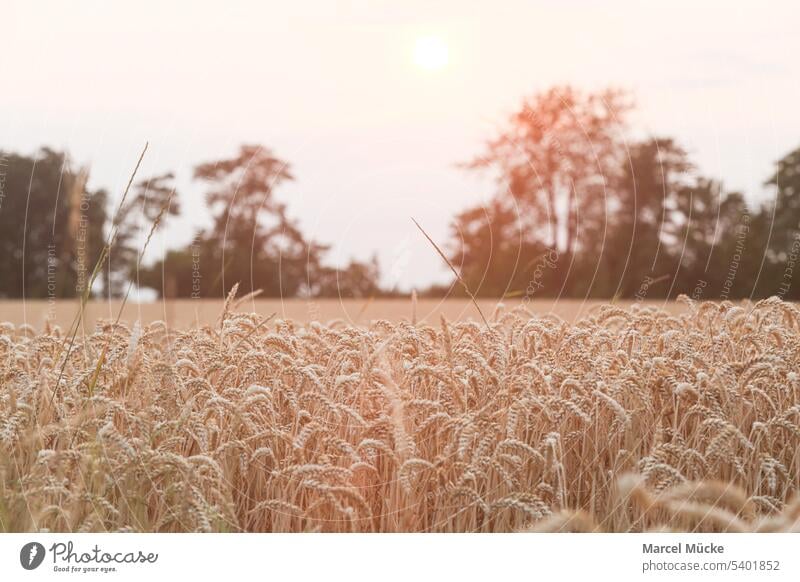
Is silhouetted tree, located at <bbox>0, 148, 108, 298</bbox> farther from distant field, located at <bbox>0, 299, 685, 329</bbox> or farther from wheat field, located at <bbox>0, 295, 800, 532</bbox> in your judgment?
wheat field, located at <bbox>0, 295, 800, 532</bbox>

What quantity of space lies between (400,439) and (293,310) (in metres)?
6.85

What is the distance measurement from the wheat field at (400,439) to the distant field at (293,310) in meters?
0.70

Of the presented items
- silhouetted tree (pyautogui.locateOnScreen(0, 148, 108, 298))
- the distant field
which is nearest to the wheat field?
silhouetted tree (pyautogui.locateOnScreen(0, 148, 108, 298))

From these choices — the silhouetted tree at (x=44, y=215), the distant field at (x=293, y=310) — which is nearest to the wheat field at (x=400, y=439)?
the silhouetted tree at (x=44, y=215)

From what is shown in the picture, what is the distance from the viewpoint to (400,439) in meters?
2.71

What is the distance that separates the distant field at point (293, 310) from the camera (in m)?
4.24

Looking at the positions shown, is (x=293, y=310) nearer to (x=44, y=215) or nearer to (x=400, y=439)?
(x=44, y=215)

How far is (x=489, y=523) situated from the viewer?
2865mm

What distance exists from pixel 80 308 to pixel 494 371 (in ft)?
5.12

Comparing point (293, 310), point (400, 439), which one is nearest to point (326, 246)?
point (400, 439)

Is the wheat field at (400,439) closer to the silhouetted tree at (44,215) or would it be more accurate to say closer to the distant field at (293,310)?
the silhouetted tree at (44,215)

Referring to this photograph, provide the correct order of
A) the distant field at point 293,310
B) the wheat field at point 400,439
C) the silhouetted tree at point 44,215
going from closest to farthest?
1. the wheat field at point 400,439
2. the silhouetted tree at point 44,215
3. the distant field at point 293,310

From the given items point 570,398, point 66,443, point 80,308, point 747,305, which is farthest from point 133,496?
point 747,305
